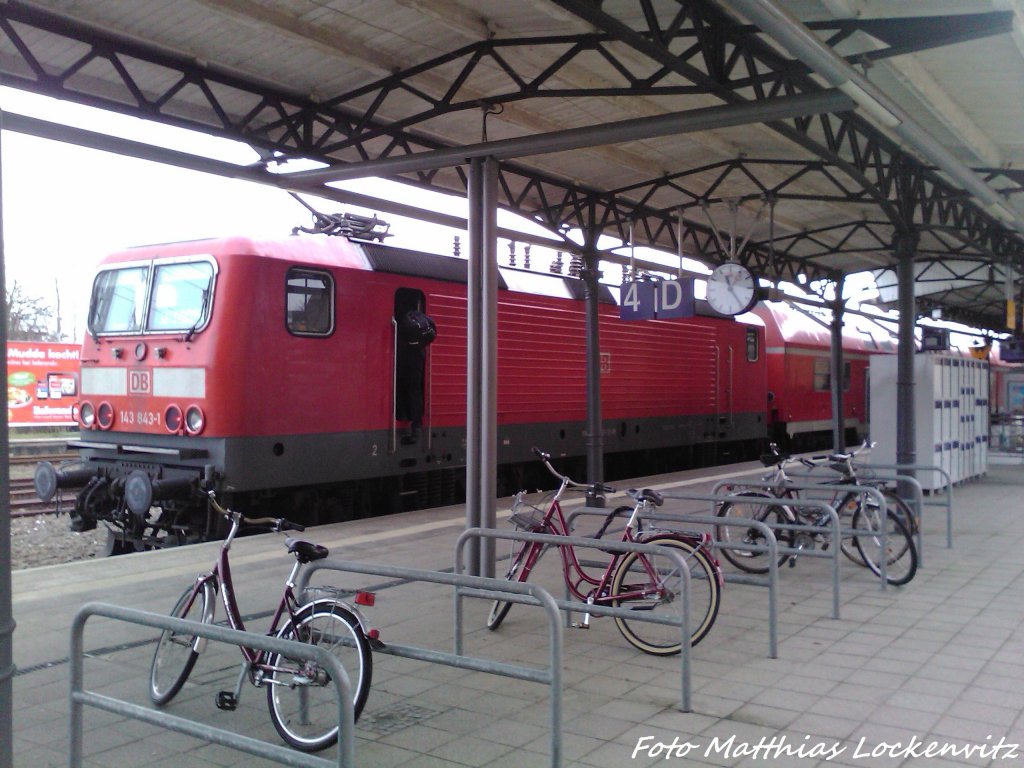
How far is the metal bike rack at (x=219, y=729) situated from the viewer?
8.86 feet

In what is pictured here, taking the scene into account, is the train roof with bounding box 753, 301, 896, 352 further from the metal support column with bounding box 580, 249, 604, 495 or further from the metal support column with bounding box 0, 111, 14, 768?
the metal support column with bounding box 0, 111, 14, 768

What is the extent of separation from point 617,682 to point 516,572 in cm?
118

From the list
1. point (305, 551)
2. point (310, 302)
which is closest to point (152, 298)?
point (310, 302)

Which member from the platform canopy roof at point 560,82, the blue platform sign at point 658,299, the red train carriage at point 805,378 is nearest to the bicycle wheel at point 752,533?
the blue platform sign at point 658,299

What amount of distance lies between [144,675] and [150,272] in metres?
5.57

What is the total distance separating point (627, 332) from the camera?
1562 cm

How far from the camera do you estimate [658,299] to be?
1109 cm

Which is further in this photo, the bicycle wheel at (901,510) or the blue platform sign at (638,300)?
the blue platform sign at (638,300)

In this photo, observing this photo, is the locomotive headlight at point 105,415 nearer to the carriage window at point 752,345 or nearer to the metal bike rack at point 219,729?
the metal bike rack at point 219,729

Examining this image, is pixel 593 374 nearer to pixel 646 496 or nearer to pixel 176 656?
pixel 646 496

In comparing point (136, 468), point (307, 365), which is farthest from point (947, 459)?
point (136, 468)

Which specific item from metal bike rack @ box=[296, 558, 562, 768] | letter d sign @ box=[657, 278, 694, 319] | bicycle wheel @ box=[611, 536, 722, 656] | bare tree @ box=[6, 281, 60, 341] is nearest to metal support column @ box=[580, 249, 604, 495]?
letter d sign @ box=[657, 278, 694, 319]

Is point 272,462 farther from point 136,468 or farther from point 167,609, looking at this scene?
point 167,609

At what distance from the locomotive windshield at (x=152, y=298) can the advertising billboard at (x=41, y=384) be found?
16.2 meters
